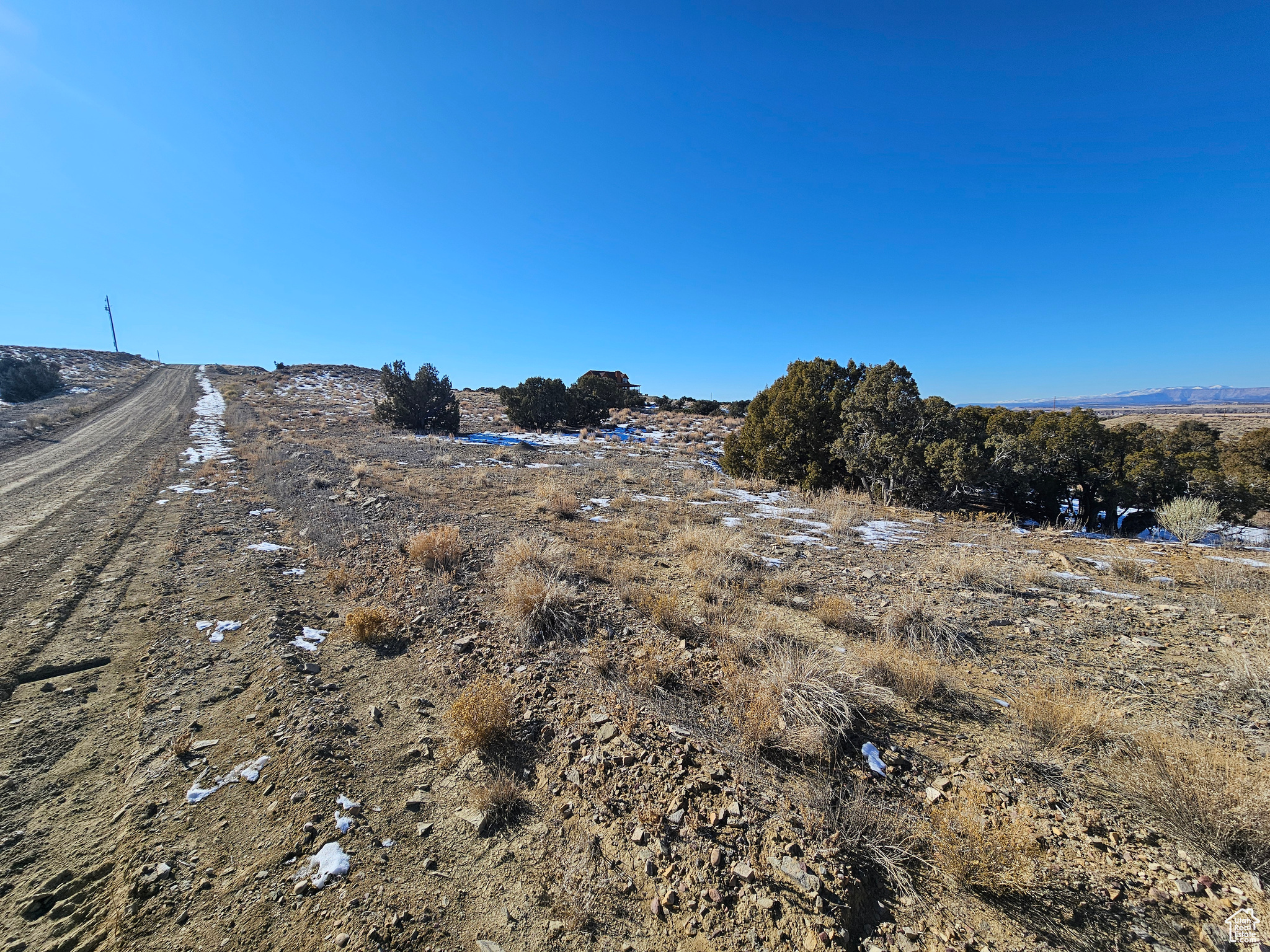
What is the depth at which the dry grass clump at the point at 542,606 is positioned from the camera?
15.1ft

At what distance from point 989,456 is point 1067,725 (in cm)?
1034

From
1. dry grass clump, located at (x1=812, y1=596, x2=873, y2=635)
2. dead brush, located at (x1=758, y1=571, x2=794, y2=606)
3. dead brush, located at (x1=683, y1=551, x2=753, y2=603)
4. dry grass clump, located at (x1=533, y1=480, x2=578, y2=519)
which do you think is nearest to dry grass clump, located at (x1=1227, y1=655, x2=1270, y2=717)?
dry grass clump, located at (x1=812, y1=596, x2=873, y2=635)

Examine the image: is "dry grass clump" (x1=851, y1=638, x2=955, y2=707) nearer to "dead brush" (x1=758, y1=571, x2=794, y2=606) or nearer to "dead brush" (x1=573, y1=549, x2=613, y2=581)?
"dead brush" (x1=758, y1=571, x2=794, y2=606)

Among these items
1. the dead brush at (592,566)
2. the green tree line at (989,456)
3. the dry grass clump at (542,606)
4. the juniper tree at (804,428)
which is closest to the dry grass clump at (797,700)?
the dry grass clump at (542,606)

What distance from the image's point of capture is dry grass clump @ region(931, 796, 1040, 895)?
88.7 inches

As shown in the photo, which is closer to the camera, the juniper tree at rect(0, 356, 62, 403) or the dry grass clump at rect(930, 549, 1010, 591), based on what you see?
the dry grass clump at rect(930, 549, 1010, 591)

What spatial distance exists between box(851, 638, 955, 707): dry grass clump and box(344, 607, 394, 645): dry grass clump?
15.7ft

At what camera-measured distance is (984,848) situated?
7.72 feet

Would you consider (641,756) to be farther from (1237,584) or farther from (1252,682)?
(1237,584)

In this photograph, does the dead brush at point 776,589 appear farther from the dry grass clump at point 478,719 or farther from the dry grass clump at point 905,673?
the dry grass clump at point 478,719

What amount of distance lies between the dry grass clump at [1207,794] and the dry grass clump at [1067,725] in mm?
195

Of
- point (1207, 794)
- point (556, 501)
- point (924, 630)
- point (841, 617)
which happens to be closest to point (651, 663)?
point (841, 617)

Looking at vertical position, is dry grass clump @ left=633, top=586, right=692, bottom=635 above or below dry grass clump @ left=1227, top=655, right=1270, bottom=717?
below

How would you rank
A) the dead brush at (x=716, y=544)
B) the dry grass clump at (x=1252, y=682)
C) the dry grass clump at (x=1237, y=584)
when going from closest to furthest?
the dry grass clump at (x=1252, y=682), the dry grass clump at (x=1237, y=584), the dead brush at (x=716, y=544)
